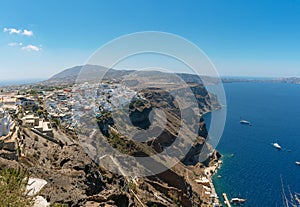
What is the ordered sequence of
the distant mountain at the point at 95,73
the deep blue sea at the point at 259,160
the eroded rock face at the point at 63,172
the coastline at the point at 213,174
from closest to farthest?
1. the eroded rock face at the point at 63,172
2. the distant mountain at the point at 95,73
3. the coastline at the point at 213,174
4. the deep blue sea at the point at 259,160

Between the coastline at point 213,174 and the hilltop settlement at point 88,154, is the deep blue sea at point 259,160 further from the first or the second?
the hilltop settlement at point 88,154

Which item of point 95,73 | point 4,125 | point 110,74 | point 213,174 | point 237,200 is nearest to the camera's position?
point 4,125

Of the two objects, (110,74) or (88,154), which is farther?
(110,74)

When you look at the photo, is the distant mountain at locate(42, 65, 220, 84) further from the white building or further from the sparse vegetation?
the sparse vegetation

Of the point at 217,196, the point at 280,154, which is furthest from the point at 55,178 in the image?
the point at 280,154

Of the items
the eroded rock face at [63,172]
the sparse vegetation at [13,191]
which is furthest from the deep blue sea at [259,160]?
the sparse vegetation at [13,191]

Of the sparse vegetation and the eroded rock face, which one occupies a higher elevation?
the sparse vegetation

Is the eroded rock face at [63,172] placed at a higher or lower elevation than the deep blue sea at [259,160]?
higher

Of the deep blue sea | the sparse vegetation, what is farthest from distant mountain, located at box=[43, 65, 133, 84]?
the deep blue sea

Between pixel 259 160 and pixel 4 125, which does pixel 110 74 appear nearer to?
pixel 259 160

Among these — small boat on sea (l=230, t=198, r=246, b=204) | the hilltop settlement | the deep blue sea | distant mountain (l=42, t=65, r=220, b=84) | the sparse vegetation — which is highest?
distant mountain (l=42, t=65, r=220, b=84)

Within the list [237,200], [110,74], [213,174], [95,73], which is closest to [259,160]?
[213,174]
